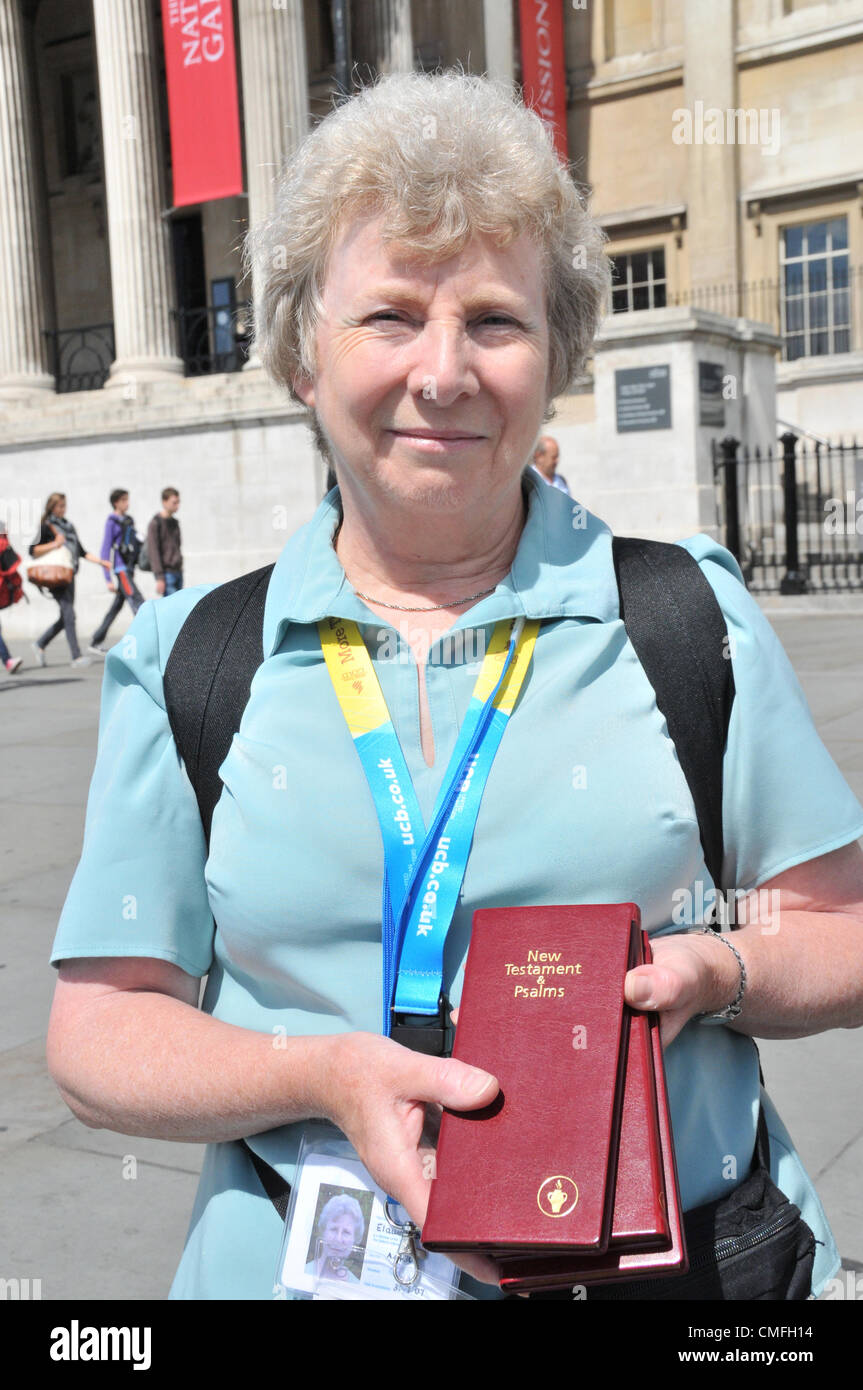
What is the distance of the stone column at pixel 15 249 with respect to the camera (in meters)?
21.8

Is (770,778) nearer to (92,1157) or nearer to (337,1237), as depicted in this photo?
(337,1237)

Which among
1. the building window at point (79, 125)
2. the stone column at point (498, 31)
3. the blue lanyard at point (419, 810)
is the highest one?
the building window at point (79, 125)

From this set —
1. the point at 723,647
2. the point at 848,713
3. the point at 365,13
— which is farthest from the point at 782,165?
the point at 723,647

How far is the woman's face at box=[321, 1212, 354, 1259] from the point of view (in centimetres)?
143

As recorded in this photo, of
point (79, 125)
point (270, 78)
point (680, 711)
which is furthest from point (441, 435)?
point (79, 125)

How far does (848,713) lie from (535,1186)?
7857 millimetres

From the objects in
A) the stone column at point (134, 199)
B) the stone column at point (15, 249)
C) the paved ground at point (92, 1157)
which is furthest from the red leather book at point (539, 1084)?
the stone column at point (15, 249)

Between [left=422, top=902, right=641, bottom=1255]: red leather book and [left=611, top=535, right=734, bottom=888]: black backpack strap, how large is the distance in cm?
29

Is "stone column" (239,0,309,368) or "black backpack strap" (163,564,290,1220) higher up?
"stone column" (239,0,309,368)

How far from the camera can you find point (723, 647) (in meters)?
1.58

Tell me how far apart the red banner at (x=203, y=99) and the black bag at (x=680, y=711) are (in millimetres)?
19518

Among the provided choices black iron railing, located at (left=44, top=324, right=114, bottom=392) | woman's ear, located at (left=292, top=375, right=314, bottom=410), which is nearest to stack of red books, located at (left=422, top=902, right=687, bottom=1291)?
woman's ear, located at (left=292, top=375, right=314, bottom=410)

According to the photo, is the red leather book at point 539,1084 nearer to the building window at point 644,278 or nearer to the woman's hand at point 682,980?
the woman's hand at point 682,980

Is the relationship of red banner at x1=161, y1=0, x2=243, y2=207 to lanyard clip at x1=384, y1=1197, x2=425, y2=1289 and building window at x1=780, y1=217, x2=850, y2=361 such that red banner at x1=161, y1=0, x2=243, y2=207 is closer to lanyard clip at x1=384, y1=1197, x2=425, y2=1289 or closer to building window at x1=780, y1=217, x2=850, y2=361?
building window at x1=780, y1=217, x2=850, y2=361
